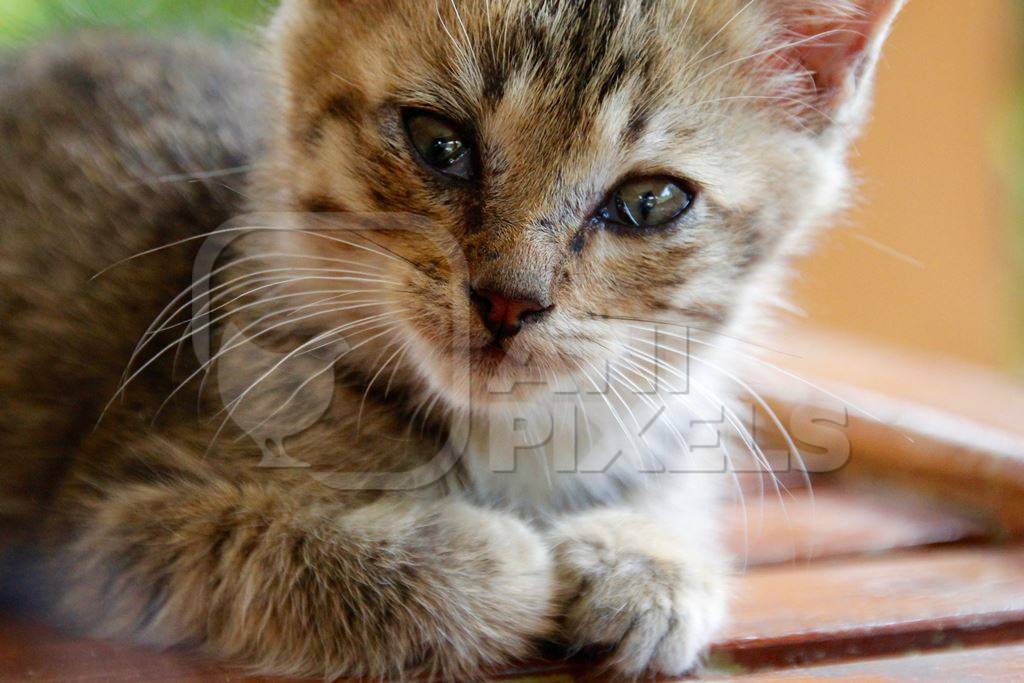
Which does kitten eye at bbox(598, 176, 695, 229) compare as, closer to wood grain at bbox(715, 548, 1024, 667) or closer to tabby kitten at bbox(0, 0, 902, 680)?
tabby kitten at bbox(0, 0, 902, 680)

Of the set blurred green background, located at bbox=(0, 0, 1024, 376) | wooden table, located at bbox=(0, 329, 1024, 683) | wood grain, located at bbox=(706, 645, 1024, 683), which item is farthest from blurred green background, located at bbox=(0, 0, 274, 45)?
wood grain, located at bbox=(706, 645, 1024, 683)

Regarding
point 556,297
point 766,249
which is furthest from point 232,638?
point 766,249

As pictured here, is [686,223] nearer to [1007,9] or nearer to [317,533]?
[317,533]

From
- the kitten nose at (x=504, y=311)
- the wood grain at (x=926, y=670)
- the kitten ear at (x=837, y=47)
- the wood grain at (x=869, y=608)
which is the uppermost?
the kitten ear at (x=837, y=47)

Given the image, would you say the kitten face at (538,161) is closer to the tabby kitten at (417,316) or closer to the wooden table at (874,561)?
the tabby kitten at (417,316)

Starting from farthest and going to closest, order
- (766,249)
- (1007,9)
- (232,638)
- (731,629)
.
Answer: (1007,9) → (766,249) → (731,629) → (232,638)

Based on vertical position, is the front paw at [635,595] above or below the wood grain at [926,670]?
above

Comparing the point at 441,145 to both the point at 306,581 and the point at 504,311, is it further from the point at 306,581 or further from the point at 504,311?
the point at 306,581

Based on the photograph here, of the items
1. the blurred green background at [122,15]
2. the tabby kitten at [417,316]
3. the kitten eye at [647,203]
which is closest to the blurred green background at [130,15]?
the blurred green background at [122,15]
